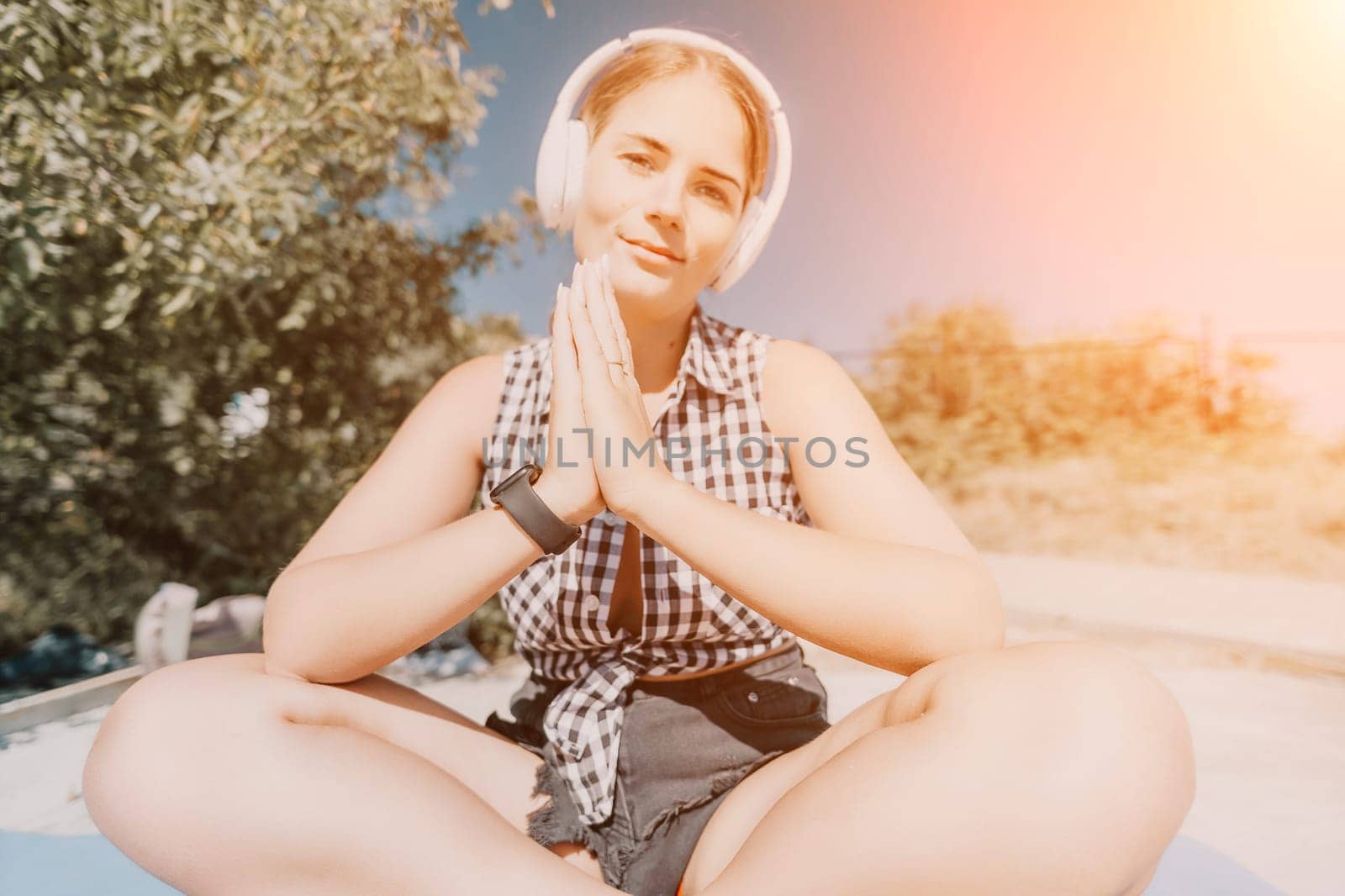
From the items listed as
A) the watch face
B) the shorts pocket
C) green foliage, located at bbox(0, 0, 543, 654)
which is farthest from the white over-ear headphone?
green foliage, located at bbox(0, 0, 543, 654)

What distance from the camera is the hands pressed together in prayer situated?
127 centimetres

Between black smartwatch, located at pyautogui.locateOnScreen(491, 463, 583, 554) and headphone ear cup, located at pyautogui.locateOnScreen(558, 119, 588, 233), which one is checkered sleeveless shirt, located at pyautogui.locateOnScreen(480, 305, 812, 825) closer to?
black smartwatch, located at pyautogui.locateOnScreen(491, 463, 583, 554)

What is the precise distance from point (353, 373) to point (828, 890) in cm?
344

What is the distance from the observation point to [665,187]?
1530mm

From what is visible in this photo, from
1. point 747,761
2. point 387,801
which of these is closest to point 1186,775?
point 747,761

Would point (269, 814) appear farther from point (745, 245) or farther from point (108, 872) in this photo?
point (745, 245)

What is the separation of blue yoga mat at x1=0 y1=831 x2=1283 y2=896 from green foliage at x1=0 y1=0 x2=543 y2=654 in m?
1.43

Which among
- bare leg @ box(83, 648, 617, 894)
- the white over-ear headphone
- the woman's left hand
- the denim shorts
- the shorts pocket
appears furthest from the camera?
the white over-ear headphone

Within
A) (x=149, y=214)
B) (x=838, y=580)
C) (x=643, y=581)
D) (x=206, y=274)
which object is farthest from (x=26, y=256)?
(x=838, y=580)

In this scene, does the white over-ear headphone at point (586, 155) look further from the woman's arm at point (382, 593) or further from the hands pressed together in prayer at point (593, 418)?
the woman's arm at point (382, 593)

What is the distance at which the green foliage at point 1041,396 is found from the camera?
5727 millimetres

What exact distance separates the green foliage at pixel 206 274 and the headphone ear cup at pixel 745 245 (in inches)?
60.4

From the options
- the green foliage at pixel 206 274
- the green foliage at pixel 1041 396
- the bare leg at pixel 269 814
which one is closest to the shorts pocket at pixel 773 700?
the bare leg at pixel 269 814

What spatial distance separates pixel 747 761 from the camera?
4.82ft
